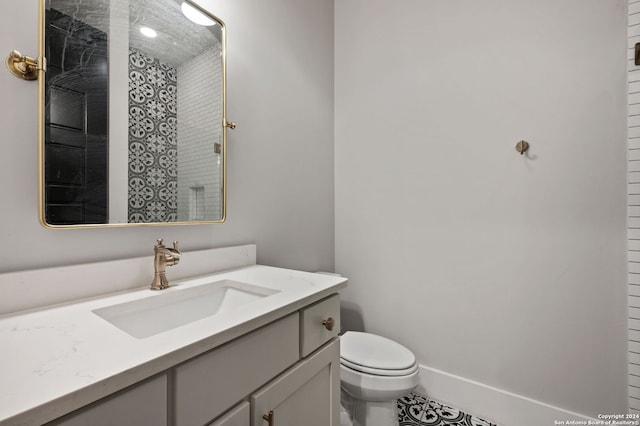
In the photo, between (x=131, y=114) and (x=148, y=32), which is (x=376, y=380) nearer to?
(x=131, y=114)

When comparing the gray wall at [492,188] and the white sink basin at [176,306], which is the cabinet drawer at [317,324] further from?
the gray wall at [492,188]

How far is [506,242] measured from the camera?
58.7 inches

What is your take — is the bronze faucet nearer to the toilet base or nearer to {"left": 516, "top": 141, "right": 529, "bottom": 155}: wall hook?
the toilet base

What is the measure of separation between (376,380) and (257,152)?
117 cm

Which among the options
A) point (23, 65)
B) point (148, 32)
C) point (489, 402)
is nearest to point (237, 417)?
point (23, 65)

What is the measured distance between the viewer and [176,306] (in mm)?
893

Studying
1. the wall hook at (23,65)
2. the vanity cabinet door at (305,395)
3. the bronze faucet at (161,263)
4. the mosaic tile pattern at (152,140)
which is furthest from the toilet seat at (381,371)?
the wall hook at (23,65)

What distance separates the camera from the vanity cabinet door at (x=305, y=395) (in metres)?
0.70

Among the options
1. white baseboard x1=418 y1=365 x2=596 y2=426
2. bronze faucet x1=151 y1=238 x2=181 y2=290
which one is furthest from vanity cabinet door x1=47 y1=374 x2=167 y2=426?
white baseboard x1=418 y1=365 x2=596 y2=426

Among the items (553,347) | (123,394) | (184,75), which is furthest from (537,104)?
(123,394)

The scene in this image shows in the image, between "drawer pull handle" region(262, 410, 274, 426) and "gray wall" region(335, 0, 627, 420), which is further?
"gray wall" region(335, 0, 627, 420)

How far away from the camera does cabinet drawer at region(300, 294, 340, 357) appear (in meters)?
0.84

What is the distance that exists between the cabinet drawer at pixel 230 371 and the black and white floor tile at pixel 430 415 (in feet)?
3.68

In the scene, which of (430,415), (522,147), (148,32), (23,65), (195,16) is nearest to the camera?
(23,65)
